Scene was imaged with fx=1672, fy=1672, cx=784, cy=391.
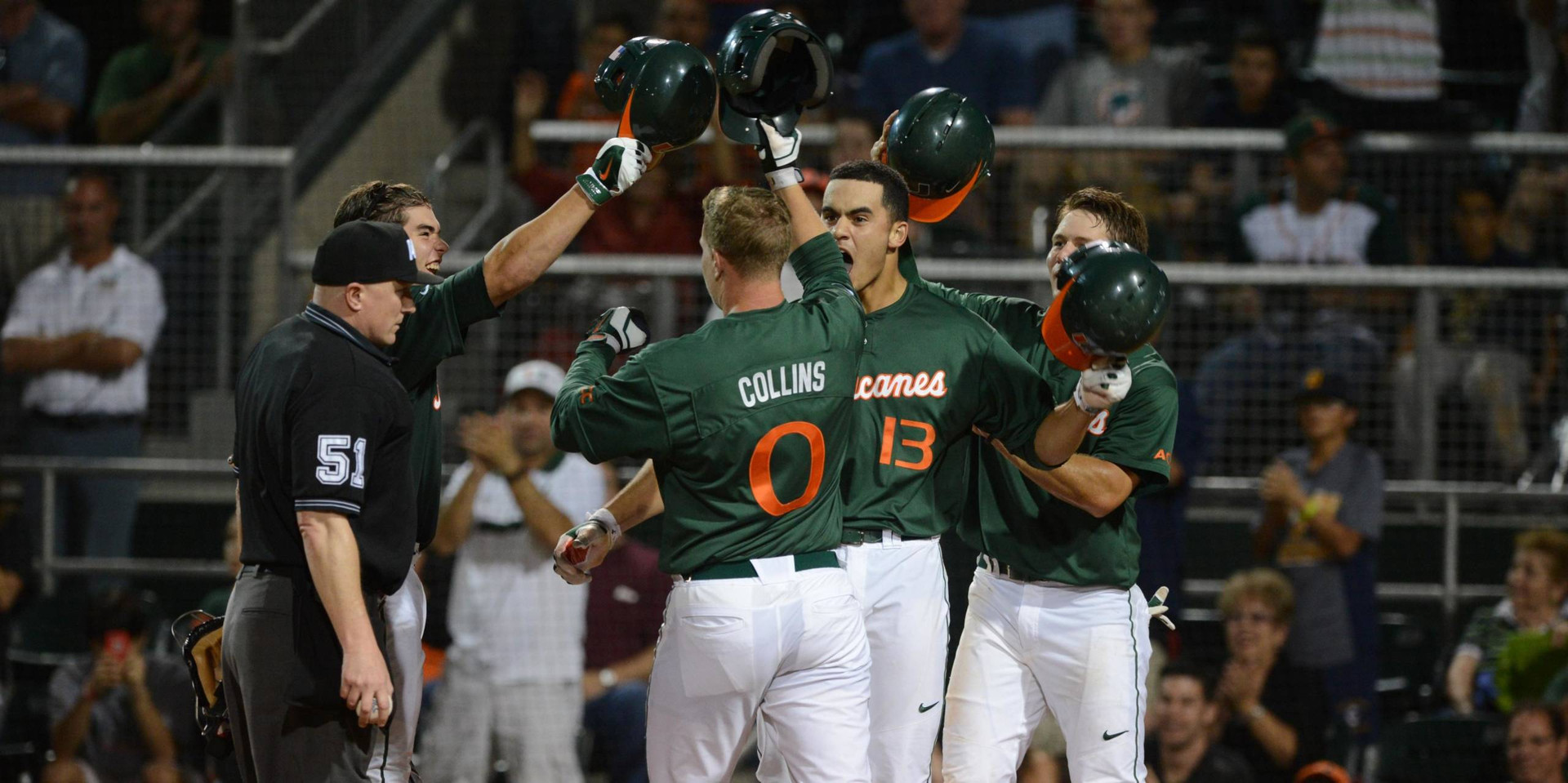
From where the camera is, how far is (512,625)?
23.4 ft

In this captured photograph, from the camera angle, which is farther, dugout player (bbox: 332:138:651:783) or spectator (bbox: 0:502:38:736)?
spectator (bbox: 0:502:38:736)

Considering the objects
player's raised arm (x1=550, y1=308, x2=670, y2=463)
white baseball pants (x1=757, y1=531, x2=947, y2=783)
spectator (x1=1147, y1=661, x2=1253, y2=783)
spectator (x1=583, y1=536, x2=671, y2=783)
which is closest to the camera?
player's raised arm (x1=550, y1=308, x2=670, y2=463)

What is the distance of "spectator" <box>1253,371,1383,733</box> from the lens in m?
7.14

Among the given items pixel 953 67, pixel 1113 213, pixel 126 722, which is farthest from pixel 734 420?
pixel 953 67

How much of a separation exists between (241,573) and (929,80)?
5.67 metres

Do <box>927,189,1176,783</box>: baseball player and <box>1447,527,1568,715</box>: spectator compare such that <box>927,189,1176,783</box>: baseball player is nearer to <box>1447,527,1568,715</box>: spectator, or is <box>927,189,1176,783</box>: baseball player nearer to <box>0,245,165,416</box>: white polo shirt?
<box>1447,527,1568,715</box>: spectator

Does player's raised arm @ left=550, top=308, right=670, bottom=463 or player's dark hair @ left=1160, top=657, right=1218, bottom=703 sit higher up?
player's raised arm @ left=550, top=308, right=670, bottom=463

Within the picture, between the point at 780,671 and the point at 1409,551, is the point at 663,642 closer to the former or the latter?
the point at 780,671

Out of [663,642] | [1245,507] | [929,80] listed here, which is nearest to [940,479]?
[663,642]

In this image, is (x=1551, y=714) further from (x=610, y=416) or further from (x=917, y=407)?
(x=610, y=416)

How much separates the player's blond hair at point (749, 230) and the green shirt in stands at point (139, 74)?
5.87 metres

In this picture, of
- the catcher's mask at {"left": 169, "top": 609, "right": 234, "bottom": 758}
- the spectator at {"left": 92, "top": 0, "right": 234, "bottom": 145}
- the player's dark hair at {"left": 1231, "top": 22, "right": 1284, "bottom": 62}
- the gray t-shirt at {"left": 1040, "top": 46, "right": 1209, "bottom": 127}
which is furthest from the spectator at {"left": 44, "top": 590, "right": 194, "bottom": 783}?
the player's dark hair at {"left": 1231, "top": 22, "right": 1284, "bottom": 62}

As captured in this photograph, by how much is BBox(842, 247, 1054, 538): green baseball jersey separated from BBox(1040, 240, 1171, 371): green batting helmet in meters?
0.37

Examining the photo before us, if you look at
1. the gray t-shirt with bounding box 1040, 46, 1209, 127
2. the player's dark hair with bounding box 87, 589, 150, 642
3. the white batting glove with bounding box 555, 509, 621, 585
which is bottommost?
the player's dark hair with bounding box 87, 589, 150, 642
